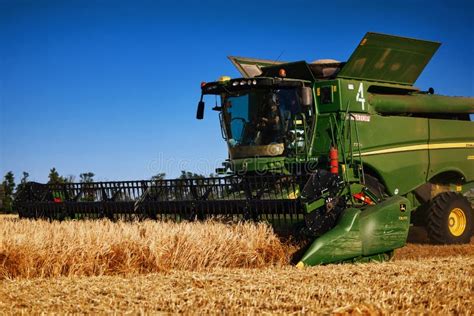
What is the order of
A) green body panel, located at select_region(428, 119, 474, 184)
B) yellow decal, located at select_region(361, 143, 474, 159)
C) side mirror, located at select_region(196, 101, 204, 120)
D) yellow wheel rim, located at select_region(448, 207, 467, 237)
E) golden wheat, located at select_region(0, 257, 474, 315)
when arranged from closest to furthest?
1. golden wheat, located at select_region(0, 257, 474, 315)
2. yellow decal, located at select_region(361, 143, 474, 159)
3. side mirror, located at select_region(196, 101, 204, 120)
4. yellow wheel rim, located at select_region(448, 207, 467, 237)
5. green body panel, located at select_region(428, 119, 474, 184)

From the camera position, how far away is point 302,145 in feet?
24.8

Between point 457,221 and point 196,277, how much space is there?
5.02m

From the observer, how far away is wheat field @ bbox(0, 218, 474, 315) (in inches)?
151

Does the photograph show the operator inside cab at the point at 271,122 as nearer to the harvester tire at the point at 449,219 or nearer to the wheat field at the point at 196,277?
the wheat field at the point at 196,277

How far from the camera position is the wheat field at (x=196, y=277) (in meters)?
3.85

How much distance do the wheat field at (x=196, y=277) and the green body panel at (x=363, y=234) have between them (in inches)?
13.9

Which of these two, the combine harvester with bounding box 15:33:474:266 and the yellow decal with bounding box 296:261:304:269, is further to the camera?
the combine harvester with bounding box 15:33:474:266

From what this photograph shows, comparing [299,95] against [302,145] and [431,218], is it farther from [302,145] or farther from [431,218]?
[431,218]

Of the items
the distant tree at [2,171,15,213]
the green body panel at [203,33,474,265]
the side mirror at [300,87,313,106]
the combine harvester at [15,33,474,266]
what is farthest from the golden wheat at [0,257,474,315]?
the distant tree at [2,171,15,213]

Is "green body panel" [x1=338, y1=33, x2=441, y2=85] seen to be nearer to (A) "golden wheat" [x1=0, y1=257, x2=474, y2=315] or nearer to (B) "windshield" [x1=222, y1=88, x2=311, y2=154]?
(B) "windshield" [x1=222, y1=88, x2=311, y2=154]

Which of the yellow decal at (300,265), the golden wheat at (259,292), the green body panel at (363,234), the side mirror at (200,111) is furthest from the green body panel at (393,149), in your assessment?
the golden wheat at (259,292)

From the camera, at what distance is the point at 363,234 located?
6320 mm

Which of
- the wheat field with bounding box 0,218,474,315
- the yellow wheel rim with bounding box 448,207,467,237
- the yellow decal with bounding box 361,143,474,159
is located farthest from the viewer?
the yellow wheel rim with bounding box 448,207,467,237

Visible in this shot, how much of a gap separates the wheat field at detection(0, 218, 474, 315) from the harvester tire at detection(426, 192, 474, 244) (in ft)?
3.52
